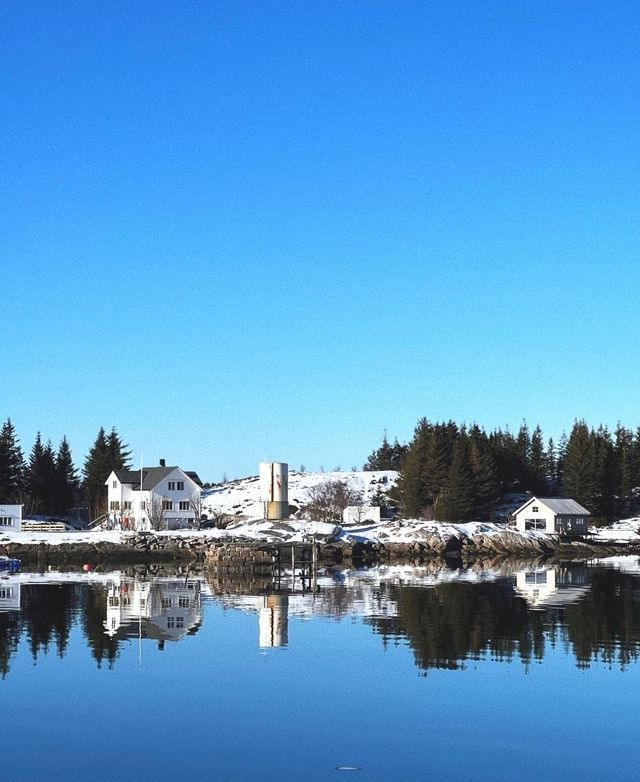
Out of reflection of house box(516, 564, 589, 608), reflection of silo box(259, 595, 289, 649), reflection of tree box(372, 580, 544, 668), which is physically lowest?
reflection of house box(516, 564, 589, 608)

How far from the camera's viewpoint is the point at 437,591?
171 feet

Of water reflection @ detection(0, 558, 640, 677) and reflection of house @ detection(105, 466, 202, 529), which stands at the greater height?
reflection of house @ detection(105, 466, 202, 529)

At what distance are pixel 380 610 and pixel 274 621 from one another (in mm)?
5222

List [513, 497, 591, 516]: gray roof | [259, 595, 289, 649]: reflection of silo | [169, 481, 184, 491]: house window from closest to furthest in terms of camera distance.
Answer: [259, 595, 289, 649]: reflection of silo
[169, 481, 184, 491]: house window
[513, 497, 591, 516]: gray roof

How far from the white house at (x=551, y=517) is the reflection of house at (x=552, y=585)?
A: 2884cm

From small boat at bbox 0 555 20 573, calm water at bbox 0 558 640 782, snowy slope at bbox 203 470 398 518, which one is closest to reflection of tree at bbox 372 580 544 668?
calm water at bbox 0 558 640 782

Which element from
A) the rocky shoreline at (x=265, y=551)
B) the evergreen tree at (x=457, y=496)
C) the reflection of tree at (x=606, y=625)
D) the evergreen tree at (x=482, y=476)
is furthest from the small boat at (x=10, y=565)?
the evergreen tree at (x=482, y=476)

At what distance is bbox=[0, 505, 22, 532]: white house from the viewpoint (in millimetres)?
92125

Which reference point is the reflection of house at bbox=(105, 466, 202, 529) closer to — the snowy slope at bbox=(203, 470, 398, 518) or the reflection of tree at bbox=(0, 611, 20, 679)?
the snowy slope at bbox=(203, 470, 398, 518)

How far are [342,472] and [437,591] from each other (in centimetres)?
9640

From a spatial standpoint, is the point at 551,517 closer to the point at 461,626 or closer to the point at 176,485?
the point at 176,485

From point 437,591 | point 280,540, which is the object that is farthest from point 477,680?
point 280,540

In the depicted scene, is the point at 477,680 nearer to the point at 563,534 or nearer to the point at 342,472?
the point at 563,534

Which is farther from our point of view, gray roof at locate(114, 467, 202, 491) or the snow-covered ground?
gray roof at locate(114, 467, 202, 491)
